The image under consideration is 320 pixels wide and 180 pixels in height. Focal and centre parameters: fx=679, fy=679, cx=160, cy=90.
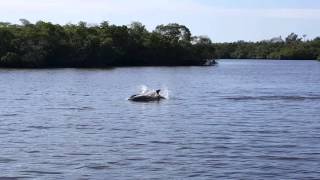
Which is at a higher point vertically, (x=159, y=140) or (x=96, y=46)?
(x=96, y=46)

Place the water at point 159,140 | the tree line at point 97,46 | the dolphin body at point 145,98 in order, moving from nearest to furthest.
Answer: the water at point 159,140, the dolphin body at point 145,98, the tree line at point 97,46

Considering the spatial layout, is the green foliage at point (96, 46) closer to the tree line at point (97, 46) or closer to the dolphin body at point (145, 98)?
the tree line at point (97, 46)

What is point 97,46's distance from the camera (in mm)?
162875

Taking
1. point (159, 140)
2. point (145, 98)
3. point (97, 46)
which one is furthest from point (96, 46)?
point (159, 140)

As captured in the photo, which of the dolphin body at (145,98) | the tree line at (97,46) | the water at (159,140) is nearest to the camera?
the water at (159,140)

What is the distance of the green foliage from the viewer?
146625 millimetres

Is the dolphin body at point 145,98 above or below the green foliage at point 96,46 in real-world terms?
below

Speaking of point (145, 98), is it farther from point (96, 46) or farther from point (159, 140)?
point (96, 46)

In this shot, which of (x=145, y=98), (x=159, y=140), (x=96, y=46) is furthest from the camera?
(x=96, y=46)

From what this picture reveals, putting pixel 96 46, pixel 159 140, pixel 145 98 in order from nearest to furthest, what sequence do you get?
pixel 159 140 < pixel 145 98 < pixel 96 46

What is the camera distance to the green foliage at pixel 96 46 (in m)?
147

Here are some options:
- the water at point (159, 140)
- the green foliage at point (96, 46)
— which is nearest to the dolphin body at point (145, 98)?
Answer: the water at point (159, 140)

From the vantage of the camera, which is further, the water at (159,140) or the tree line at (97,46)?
the tree line at (97,46)

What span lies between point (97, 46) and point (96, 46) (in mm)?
331
